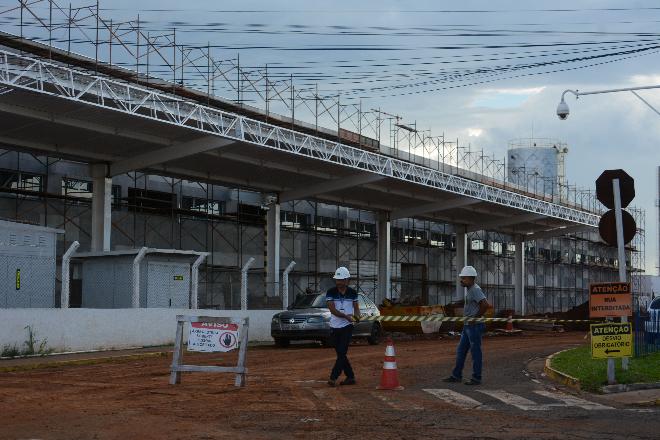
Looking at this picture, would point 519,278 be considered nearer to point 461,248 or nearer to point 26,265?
point 461,248

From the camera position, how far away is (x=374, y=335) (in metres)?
29.1

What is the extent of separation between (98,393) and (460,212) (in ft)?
140

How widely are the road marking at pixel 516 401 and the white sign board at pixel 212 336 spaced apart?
3.99 m

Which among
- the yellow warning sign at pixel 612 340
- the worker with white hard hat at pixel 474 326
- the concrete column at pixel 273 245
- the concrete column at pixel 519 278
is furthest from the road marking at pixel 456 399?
the concrete column at pixel 519 278

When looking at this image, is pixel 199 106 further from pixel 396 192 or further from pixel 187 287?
pixel 396 192

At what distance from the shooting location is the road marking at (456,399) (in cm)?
1201

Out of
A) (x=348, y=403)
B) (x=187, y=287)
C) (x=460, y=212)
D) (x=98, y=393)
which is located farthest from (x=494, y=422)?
(x=460, y=212)

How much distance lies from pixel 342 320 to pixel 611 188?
15.9ft

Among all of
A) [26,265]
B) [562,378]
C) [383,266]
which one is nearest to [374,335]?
[26,265]

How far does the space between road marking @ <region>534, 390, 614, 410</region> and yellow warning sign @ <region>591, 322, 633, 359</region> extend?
106 centimetres

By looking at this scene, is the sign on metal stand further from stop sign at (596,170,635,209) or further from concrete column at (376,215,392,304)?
concrete column at (376,215,392,304)

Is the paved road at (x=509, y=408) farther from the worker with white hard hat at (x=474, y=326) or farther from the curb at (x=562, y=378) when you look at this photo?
the worker with white hard hat at (x=474, y=326)

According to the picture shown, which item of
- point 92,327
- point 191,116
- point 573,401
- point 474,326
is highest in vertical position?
point 191,116

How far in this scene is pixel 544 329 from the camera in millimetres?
44719
